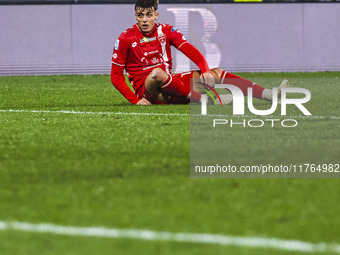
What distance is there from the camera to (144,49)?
7238mm

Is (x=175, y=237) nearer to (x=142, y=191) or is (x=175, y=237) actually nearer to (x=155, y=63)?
(x=142, y=191)

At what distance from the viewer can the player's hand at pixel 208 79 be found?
277 inches

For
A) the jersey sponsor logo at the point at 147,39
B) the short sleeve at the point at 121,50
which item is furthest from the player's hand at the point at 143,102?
the jersey sponsor logo at the point at 147,39

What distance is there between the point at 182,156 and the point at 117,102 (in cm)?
409

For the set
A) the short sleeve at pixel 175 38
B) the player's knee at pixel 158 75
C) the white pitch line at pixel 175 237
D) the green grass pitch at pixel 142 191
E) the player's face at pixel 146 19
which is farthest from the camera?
the short sleeve at pixel 175 38

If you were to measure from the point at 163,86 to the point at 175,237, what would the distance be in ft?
15.3

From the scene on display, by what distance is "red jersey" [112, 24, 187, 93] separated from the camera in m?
7.23

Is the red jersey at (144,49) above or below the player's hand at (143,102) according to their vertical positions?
above

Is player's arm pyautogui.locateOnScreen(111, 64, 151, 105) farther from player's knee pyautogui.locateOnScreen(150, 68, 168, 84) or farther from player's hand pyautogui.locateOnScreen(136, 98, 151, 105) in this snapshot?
player's knee pyautogui.locateOnScreen(150, 68, 168, 84)

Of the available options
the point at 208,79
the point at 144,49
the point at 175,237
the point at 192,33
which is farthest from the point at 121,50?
the point at 192,33

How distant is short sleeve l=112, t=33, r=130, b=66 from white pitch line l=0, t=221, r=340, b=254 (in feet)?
15.0

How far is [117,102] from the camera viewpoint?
8266mm

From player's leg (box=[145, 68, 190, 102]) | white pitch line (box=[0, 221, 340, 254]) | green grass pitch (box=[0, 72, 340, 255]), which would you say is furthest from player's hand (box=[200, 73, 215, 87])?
white pitch line (box=[0, 221, 340, 254])

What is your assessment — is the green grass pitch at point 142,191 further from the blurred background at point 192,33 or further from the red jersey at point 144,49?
the blurred background at point 192,33
